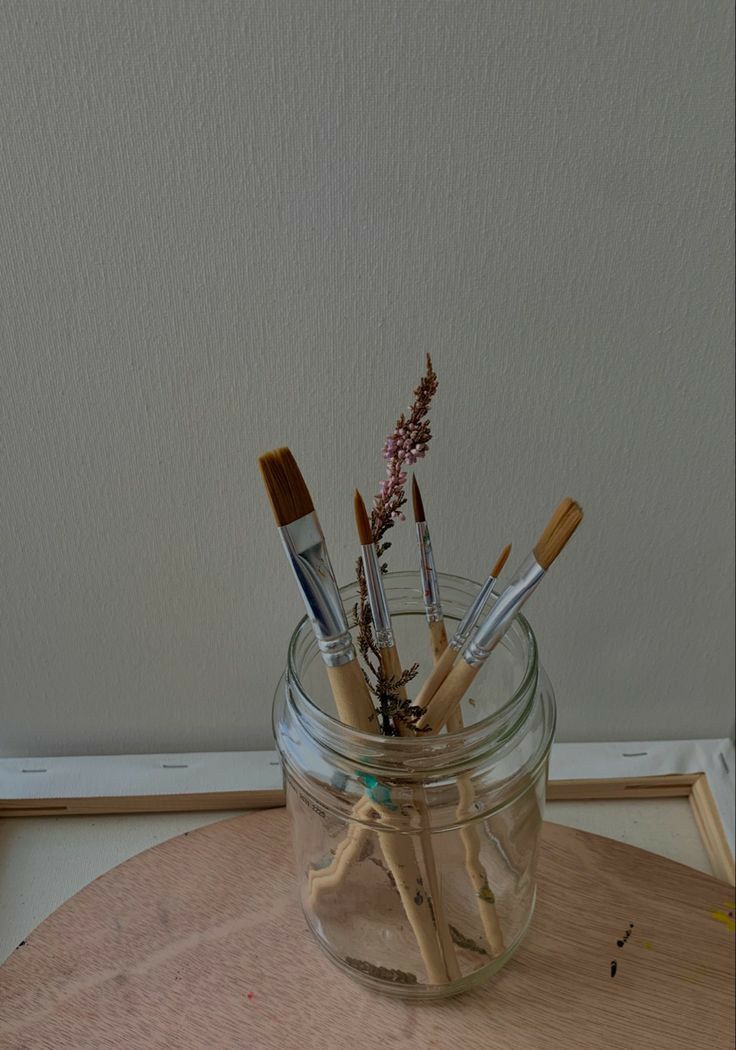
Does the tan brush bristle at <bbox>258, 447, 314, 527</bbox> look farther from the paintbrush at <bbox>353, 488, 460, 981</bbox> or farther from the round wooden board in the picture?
the round wooden board

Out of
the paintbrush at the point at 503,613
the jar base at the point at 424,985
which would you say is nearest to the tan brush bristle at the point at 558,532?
the paintbrush at the point at 503,613

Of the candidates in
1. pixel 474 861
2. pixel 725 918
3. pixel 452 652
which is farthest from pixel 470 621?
pixel 725 918

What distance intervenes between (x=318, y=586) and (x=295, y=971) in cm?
23

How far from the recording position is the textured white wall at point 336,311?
39 cm

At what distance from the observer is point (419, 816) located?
1.33 feet

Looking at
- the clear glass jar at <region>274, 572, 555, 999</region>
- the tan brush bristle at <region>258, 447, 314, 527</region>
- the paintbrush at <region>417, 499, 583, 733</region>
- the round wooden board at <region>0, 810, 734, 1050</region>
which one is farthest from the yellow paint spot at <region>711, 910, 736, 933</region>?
the tan brush bristle at <region>258, 447, 314, 527</region>

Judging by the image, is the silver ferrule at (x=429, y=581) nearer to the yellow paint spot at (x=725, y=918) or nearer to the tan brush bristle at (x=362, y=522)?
the tan brush bristle at (x=362, y=522)

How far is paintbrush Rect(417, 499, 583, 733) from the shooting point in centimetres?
37

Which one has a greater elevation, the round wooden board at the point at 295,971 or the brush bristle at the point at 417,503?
the brush bristle at the point at 417,503

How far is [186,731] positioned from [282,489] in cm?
29

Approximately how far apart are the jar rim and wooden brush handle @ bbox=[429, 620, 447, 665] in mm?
39

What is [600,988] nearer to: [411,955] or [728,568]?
[411,955]

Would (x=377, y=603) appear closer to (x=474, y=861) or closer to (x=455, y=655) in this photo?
(x=455, y=655)

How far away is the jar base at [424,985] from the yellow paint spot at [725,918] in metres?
0.11
